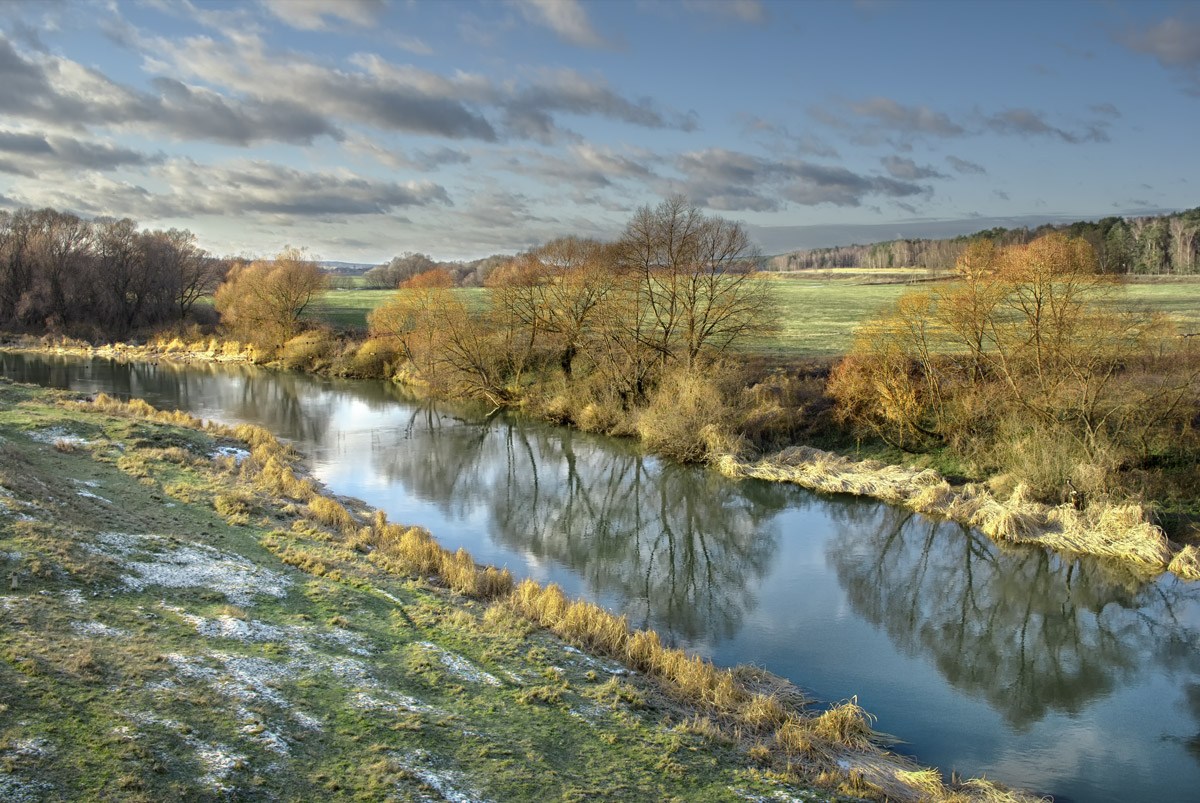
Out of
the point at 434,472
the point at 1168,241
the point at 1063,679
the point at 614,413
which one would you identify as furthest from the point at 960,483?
the point at 1168,241

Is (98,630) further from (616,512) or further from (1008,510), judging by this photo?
(1008,510)

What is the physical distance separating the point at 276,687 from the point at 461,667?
2250 millimetres

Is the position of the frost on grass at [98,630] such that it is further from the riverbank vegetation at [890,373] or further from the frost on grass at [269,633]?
the riverbank vegetation at [890,373]

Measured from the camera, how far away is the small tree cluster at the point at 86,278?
65.4m

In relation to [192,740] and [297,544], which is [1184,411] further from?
[192,740]

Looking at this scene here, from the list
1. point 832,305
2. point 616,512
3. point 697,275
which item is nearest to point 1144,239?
point 832,305

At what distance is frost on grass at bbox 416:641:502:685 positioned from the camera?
898cm

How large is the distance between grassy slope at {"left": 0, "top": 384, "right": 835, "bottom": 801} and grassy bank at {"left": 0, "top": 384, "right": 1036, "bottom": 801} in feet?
0.09

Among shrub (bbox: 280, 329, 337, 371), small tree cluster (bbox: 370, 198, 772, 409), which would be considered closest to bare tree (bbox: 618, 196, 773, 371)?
small tree cluster (bbox: 370, 198, 772, 409)

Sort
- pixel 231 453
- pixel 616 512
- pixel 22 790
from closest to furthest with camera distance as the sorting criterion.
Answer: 1. pixel 22 790
2. pixel 616 512
3. pixel 231 453

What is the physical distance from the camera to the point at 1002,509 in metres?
18.9

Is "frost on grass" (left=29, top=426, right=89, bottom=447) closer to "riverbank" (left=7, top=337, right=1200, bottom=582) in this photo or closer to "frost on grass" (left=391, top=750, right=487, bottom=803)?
"frost on grass" (left=391, top=750, right=487, bottom=803)

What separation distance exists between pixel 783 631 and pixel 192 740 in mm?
9989

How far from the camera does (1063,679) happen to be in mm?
12344
